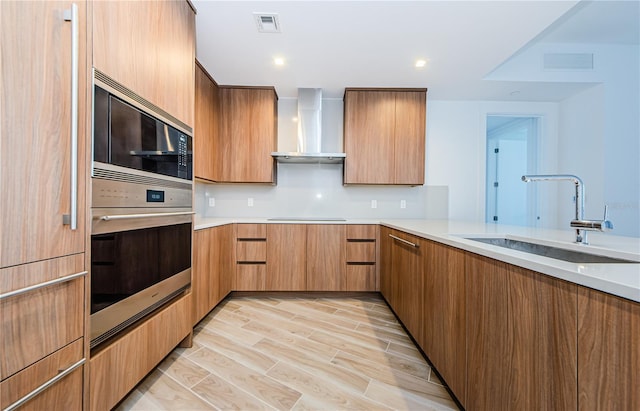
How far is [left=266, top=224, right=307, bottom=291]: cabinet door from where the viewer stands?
2793 millimetres

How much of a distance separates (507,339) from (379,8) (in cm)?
197

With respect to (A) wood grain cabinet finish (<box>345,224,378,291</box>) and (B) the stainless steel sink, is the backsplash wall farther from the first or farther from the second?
(B) the stainless steel sink

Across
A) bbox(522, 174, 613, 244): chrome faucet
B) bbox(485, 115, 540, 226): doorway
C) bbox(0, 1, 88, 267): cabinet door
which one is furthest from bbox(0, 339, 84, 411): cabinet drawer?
bbox(485, 115, 540, 226): doorway

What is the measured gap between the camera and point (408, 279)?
1.95 meters

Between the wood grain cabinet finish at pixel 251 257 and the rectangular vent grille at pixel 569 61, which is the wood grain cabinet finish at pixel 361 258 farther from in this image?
the rectangular vent grille at pixel 569 61

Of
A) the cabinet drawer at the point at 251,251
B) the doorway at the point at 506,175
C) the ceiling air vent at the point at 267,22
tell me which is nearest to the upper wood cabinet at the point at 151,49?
the ceiling air vent at the point at 267,22

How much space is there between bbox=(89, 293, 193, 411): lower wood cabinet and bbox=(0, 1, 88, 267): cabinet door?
516 mm

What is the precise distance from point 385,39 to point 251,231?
2133mm

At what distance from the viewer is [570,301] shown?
0.69m

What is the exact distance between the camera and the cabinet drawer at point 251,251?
278cm

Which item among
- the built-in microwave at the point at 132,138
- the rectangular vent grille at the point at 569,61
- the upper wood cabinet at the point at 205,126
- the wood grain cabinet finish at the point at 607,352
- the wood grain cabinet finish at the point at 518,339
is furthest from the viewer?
the rectangular vent grille at the point at 569,61

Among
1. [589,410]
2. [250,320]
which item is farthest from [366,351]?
[589,410]

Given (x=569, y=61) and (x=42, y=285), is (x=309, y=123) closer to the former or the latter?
(x=42, y=285)

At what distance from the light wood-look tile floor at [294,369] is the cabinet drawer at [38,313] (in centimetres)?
67
